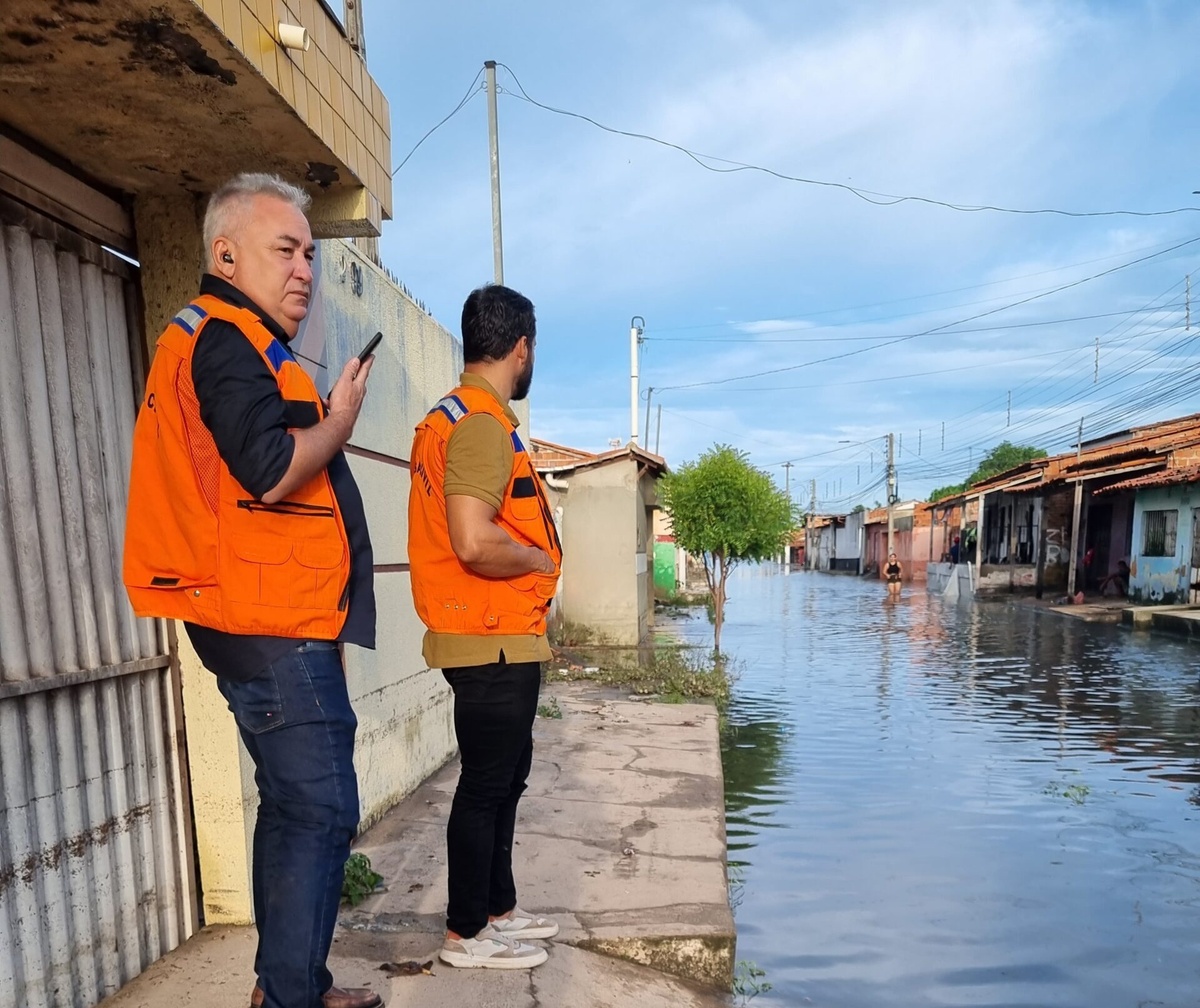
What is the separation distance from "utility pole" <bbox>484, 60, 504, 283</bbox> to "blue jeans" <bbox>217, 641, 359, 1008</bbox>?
10673 millimetres

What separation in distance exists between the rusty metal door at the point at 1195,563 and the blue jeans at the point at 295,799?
67.3ft

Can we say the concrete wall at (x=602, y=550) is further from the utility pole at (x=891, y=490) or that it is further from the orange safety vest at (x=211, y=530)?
the utility pole at (x=891, y=490)

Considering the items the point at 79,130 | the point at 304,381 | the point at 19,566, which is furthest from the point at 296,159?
the point at 19,566

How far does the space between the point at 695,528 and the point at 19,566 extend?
1305 cm

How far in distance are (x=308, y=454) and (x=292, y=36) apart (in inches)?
Answer: 45.4

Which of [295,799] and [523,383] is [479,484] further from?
[295,799]

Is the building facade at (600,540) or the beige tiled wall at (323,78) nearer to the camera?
the beige tiled wall at (323,78)

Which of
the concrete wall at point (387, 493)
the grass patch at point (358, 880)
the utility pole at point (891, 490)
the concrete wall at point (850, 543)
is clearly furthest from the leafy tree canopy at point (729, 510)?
the concrete wall at point (850, 543)

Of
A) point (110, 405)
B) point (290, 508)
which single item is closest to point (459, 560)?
point (290, 508)

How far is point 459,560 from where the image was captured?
225cm

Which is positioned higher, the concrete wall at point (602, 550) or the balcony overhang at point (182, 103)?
the balcony overhang at point (182, 103)

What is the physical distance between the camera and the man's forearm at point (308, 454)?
1575 mm

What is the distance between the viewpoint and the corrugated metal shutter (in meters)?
2.08

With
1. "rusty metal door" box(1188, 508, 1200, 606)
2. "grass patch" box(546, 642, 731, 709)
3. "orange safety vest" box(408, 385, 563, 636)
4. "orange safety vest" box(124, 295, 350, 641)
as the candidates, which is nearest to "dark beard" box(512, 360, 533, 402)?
"orange safety vest" box(408, 385, 563, 636)
